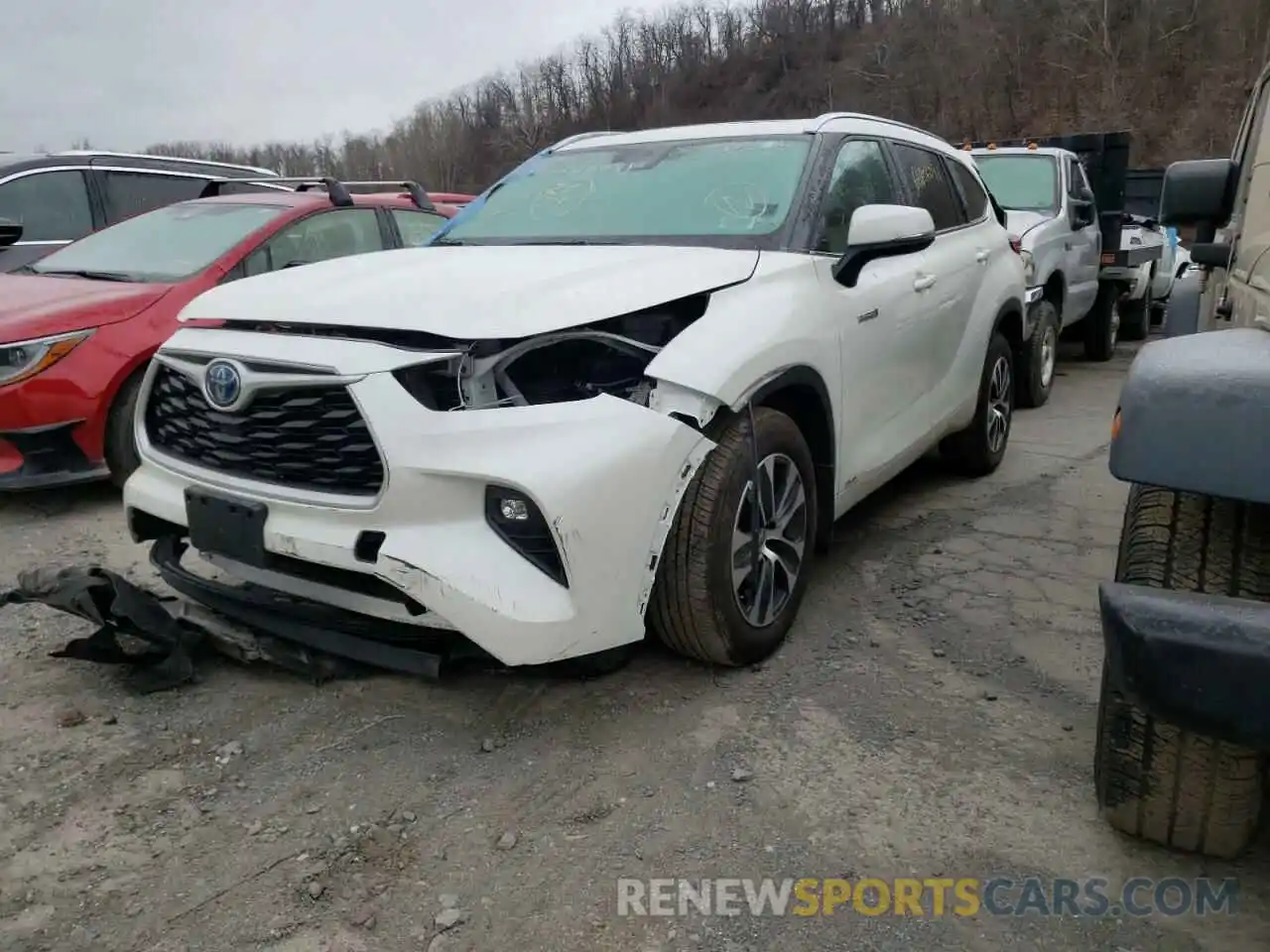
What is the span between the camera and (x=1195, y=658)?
1.50m

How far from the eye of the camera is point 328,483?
252 cm

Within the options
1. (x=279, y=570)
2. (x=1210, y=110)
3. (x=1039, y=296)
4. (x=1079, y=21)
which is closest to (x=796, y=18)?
(x=1079, y=21)

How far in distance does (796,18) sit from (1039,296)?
86.6 m

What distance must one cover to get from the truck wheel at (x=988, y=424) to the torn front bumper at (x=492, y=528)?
2.86 meters

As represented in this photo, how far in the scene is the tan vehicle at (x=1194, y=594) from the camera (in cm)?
151

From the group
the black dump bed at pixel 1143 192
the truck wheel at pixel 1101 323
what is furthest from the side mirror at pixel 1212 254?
the black dump bed at pixel 1143 192

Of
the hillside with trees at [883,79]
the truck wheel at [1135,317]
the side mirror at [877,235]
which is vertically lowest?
the truck wheel at [1135,317]

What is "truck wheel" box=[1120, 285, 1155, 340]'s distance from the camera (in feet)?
34.6

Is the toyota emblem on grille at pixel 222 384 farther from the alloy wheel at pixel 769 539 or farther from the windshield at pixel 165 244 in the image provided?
the windshield at pixel 165 244

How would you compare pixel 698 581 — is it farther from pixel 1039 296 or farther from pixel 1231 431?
pixel 1039 296

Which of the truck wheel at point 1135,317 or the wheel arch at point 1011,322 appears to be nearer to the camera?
the wheel arch at point 1011,322

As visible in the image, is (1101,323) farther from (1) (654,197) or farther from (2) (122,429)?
(2) (122,429)

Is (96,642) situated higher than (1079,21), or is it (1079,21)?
(1079,21)

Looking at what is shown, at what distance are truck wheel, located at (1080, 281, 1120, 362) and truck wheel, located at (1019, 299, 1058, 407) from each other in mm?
2389
